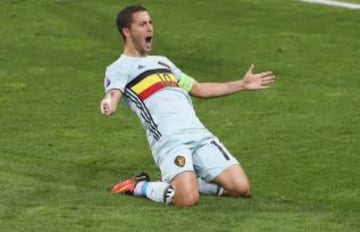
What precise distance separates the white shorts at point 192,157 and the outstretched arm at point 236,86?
36cm

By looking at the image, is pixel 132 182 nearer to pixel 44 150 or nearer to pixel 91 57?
pixel 44 150

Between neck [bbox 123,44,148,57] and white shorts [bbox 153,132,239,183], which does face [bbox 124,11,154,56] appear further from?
white shorts [bbox 153,132,239,183]

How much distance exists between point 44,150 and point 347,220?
366cm

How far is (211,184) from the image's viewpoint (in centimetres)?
873

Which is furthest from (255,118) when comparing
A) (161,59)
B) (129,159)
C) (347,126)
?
(161,59)

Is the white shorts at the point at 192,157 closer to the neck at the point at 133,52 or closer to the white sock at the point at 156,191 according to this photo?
the white sock at the point at 156,191

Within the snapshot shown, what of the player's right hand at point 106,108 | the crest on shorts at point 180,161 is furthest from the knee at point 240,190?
the player's right hand at point 106,108

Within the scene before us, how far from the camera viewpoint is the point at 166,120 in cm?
856

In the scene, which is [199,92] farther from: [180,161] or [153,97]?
[180,161]

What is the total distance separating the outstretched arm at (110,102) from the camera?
26.2 feet

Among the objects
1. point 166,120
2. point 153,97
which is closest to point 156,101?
point 153,97

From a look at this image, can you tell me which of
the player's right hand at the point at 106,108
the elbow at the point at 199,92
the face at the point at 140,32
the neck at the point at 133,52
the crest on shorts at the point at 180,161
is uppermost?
the face at the point at 140,32

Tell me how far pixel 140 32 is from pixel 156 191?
1165 millimetres

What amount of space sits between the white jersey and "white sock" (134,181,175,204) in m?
0.33
